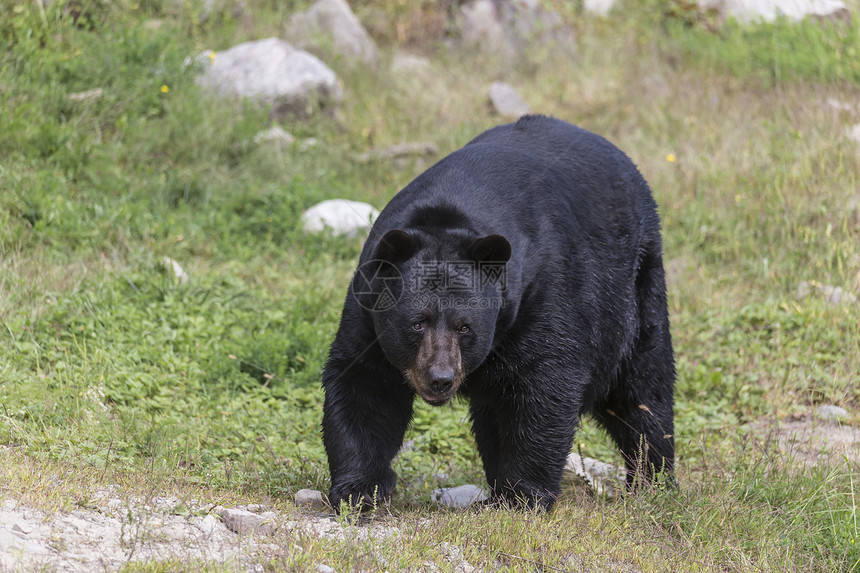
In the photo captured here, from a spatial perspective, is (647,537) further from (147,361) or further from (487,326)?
(147,361)

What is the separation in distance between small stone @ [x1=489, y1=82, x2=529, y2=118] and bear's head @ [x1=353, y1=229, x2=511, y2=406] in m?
6.87

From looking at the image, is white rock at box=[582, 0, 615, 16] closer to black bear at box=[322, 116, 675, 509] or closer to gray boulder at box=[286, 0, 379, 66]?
gray boulder at box=[286, 0, 379, 66]

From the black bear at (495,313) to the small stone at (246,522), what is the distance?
0.56 meters

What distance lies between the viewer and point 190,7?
10.0 meters

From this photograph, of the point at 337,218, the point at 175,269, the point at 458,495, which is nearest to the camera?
the point at 458,495

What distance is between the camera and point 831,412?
5.93 metres

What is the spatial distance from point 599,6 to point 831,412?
27.6 ft

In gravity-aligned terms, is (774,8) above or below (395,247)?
above

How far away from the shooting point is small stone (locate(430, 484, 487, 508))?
446cm

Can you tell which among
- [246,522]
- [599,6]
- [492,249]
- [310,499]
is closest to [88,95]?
[310,499]

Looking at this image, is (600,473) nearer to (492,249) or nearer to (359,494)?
(359,494)

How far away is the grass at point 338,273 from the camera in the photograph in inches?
161

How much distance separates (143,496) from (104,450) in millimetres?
767

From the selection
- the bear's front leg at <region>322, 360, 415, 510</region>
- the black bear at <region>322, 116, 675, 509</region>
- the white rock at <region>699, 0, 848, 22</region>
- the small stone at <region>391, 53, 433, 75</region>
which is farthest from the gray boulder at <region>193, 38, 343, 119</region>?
the bear's front leg at <region>322, 360, 415, 510</region>
